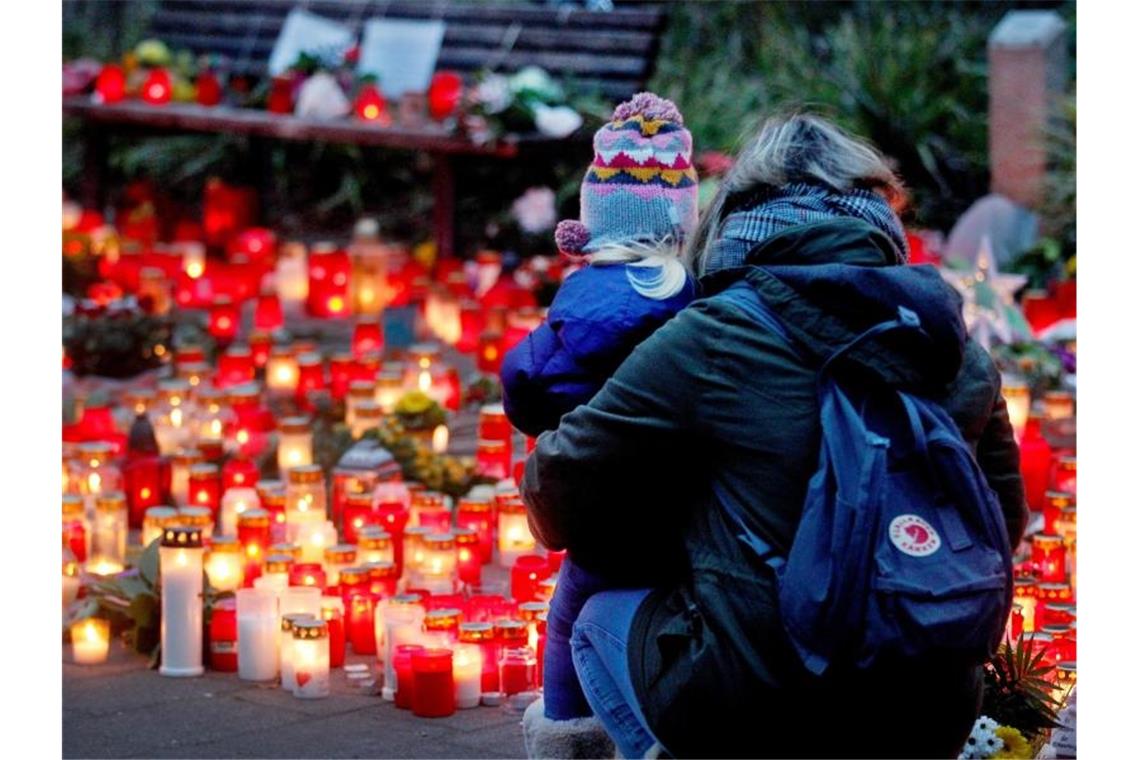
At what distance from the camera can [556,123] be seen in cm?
917

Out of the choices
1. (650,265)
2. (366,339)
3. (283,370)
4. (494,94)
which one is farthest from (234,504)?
(494,94)

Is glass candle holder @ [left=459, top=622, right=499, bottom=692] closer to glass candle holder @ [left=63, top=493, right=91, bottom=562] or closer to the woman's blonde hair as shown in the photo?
glass candle holder @ [left=63, top=493, right=91, bottom=562]

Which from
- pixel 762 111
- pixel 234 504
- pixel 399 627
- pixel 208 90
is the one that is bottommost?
pixel 399 627

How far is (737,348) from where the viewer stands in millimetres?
2971

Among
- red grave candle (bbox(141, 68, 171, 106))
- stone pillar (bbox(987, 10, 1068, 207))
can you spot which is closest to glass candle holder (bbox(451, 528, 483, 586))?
stone pillar (bbox(987, 10, 1068, 207))

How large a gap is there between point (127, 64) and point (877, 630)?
886 centimetres

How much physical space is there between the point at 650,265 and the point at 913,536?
2.79ft

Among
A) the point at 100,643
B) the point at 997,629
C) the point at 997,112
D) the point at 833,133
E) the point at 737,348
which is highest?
the point at 997,112

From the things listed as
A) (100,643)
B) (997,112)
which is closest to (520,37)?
(997,112)

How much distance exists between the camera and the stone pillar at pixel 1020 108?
9945 millimetres

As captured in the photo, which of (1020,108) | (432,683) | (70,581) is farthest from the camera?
(1020,108)

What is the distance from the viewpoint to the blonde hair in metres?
3.45

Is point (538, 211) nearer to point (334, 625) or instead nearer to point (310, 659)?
point (334, 625)

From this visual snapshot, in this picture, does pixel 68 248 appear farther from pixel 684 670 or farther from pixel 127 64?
pixel 684 670
